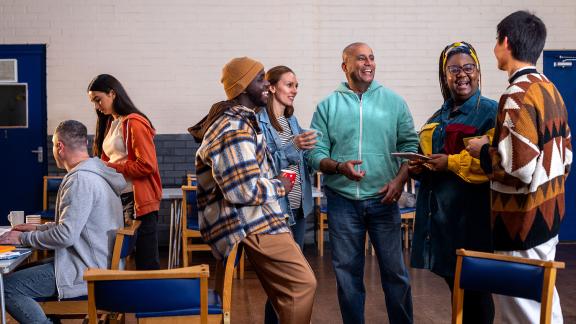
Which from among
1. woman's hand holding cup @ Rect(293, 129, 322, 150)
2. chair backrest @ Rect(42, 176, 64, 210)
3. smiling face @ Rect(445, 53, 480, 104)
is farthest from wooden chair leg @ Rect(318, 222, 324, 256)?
smiling face @ Rect(445, 53, 480, 104)

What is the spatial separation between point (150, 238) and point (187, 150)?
3.55m

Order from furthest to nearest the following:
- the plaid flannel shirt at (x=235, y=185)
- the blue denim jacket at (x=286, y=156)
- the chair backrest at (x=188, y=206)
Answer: the chair backrest at (x=188, y=206) < the blue denim jacket at (x=286, y=156) < the plaid flannel shirt at (x=235, y=185)

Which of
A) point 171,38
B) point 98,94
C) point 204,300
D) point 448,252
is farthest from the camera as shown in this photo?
point 171,38

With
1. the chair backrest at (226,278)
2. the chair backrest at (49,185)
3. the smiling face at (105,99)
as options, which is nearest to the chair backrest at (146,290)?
the chair backrest at (226,278)

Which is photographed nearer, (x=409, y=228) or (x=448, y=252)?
(x=448, y=252)

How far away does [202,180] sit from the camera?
2.83 m

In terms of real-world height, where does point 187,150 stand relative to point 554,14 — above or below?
below

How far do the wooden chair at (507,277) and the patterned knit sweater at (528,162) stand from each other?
0.92ft

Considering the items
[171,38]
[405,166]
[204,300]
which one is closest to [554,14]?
[171,38]

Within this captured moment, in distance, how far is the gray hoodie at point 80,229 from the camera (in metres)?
3.16

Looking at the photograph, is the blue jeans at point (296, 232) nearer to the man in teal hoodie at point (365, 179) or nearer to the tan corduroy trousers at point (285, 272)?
the man in teal hoodie at point (365, 179)

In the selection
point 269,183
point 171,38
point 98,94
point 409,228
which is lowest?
point 409,228

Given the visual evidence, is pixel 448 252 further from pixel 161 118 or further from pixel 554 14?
pixel 554 14

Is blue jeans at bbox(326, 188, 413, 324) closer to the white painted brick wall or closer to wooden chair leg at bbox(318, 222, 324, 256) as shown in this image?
wooden chair leg at bbox(318, 222, 324, 256)
